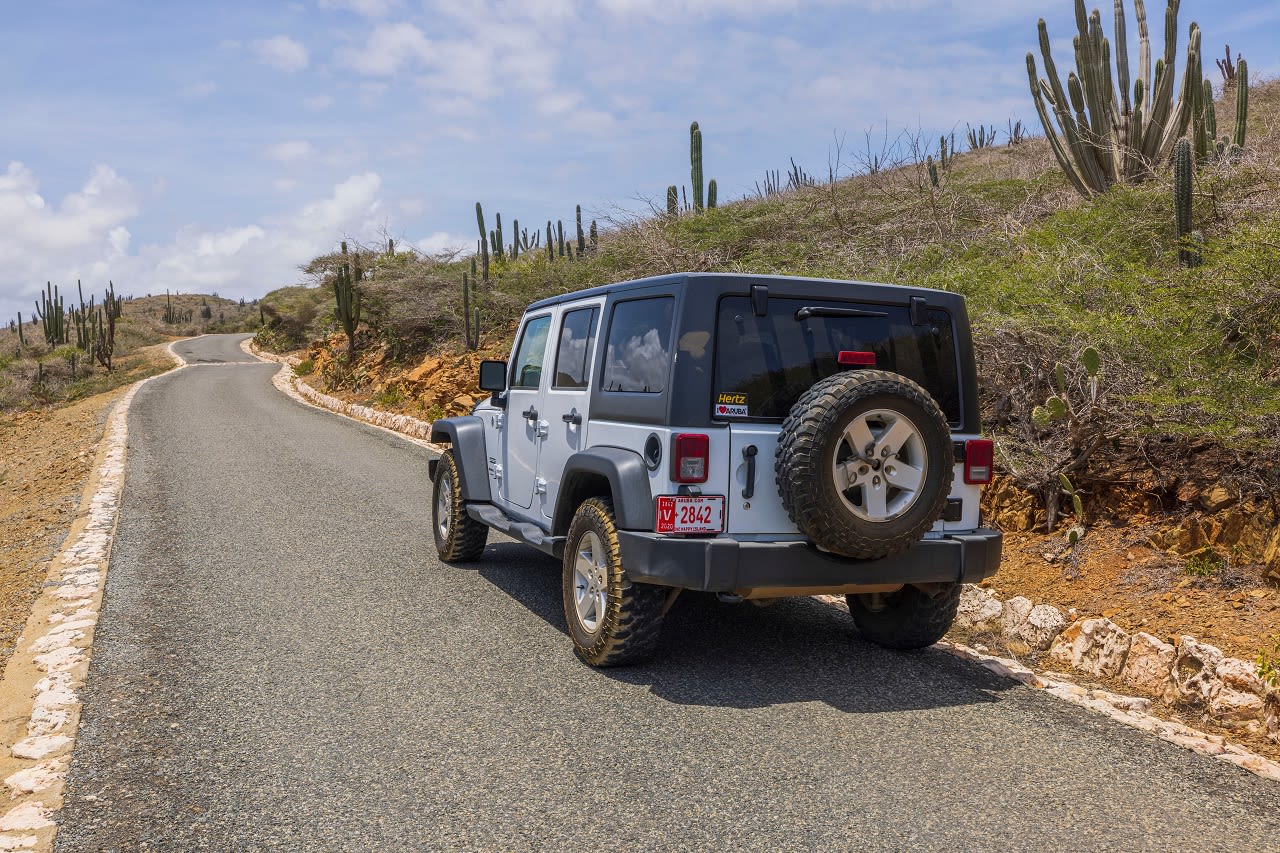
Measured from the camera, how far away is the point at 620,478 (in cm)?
459

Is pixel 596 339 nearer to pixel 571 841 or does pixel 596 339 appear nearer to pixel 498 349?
pixel 571 841

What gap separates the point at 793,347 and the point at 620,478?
1049 mm

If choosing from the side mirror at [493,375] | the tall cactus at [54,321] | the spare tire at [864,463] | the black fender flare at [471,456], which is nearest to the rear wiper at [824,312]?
the spare tire at [864,463]

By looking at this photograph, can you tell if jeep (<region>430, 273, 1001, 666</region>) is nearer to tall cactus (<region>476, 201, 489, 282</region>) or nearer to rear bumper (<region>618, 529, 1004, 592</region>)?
rear bumper (<region>618, 529, 1004, 592</region>)

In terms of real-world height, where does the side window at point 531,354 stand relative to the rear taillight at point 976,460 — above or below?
above

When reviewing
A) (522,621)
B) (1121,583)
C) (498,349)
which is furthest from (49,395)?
(1121,583)

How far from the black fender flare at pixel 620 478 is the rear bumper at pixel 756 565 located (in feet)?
0.25

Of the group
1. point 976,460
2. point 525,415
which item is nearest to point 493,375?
point 525,415

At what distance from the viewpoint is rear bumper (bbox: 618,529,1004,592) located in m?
4.34

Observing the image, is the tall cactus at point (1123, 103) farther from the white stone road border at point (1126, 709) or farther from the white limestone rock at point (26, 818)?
the white limestone rock at point (26, 818)

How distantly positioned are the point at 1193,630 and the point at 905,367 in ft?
6.89

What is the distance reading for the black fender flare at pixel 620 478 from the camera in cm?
450

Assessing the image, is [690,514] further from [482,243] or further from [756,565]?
[482,243]

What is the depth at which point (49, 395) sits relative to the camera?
33438 millimetres
